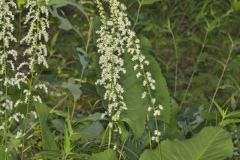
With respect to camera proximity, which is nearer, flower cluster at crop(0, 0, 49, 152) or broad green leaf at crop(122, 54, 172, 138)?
flower cluster at crop(0, 0, 49, 152)

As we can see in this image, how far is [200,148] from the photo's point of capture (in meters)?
2.66

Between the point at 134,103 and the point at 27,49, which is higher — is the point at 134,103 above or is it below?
below

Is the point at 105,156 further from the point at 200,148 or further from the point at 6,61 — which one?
the point at 6,61

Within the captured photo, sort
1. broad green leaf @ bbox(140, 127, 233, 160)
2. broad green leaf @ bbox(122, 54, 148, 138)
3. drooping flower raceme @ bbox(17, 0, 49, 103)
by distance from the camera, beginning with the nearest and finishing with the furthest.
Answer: drooping flower raceme @ bbox(17, 0, 49, 103), broad green leaf @ bbox(140, 127, 233, 160), broad green leaf @ bbox(122, 54, 148, 138)

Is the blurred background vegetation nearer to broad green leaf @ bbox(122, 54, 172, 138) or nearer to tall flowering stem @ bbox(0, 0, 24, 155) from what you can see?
broad green leaf @ bbox(122, 54, 172, 138)

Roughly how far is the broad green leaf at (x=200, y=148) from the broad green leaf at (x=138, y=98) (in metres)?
0.20

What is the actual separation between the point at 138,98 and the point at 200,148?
477 mm

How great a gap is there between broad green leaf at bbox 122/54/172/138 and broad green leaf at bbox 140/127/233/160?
0.20 m

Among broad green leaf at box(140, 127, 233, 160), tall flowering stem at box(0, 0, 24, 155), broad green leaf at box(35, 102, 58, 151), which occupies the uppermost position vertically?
tall flowering stem at box(0, 0, 24, 155)

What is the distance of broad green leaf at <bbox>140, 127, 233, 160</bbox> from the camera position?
2.65 meters

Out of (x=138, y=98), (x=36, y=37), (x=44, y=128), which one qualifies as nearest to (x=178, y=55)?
(x=138, y=98)

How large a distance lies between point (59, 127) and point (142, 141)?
48cm

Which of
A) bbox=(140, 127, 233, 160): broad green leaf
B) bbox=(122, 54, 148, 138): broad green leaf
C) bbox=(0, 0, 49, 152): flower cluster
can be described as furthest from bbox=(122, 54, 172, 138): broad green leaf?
bbox=(0, 0, 49, 152): flower cluster

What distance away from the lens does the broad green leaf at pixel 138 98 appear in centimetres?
290
